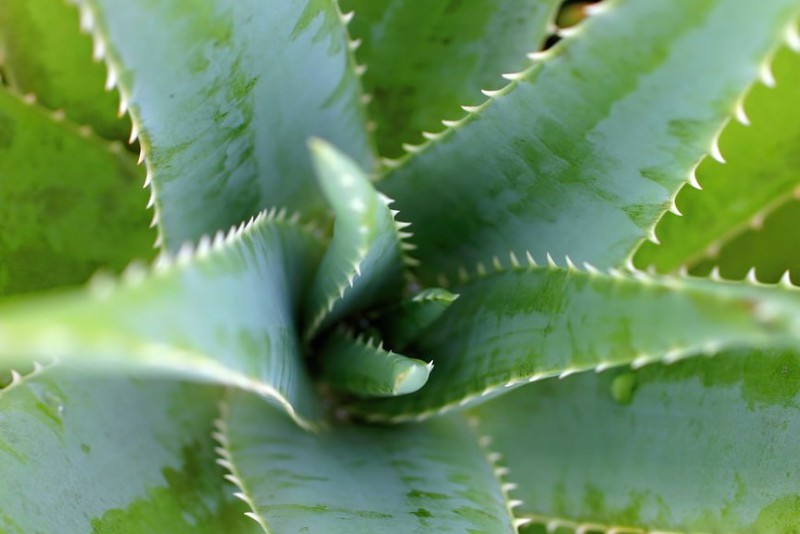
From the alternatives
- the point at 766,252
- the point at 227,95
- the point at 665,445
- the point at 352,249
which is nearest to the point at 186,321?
the point at 352,249

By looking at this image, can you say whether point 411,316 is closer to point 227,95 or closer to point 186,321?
point 227,95

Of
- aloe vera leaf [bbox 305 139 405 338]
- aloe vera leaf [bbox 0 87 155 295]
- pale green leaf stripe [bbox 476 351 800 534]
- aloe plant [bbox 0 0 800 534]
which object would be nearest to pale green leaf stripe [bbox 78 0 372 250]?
aloe plant [bbox 0 0 800 534]

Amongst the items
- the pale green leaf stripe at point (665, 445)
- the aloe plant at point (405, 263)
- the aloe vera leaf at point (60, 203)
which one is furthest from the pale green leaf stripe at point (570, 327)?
the aloe vera leaf at point (60, 203)

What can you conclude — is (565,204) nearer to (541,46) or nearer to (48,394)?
(541,46)

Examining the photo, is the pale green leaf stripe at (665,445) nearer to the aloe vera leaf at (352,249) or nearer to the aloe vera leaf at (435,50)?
the aloe vera leaf at (352,249)

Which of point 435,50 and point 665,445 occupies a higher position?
point 435,50
